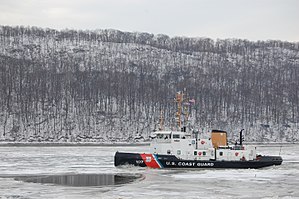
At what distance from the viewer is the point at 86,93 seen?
129625 mm

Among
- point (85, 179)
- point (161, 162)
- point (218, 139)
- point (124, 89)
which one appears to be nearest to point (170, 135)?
point (161, 162)

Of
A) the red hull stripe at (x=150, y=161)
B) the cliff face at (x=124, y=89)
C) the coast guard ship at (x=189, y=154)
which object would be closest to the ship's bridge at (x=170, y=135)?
the coast guard ship at (x=189, y=154)

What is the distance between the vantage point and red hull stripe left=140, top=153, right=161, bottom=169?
4031 centimetres

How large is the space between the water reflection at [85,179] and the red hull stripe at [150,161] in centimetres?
551

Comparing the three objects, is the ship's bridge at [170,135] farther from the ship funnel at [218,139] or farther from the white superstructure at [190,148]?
the ship funnel at [218,139]

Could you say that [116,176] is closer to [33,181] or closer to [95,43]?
[33,181]

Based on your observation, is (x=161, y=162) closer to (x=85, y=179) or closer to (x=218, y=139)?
(x=218, y=139)

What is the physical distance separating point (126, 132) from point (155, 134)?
69.3 m

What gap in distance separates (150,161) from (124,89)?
3711 inches

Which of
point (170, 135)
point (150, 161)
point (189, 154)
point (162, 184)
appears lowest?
point (162, 184)

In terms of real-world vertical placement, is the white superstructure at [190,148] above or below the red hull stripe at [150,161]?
above

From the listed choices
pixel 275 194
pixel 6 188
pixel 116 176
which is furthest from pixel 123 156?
pixel 275 194

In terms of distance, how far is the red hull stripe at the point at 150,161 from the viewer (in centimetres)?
4031

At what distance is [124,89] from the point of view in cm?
13412
